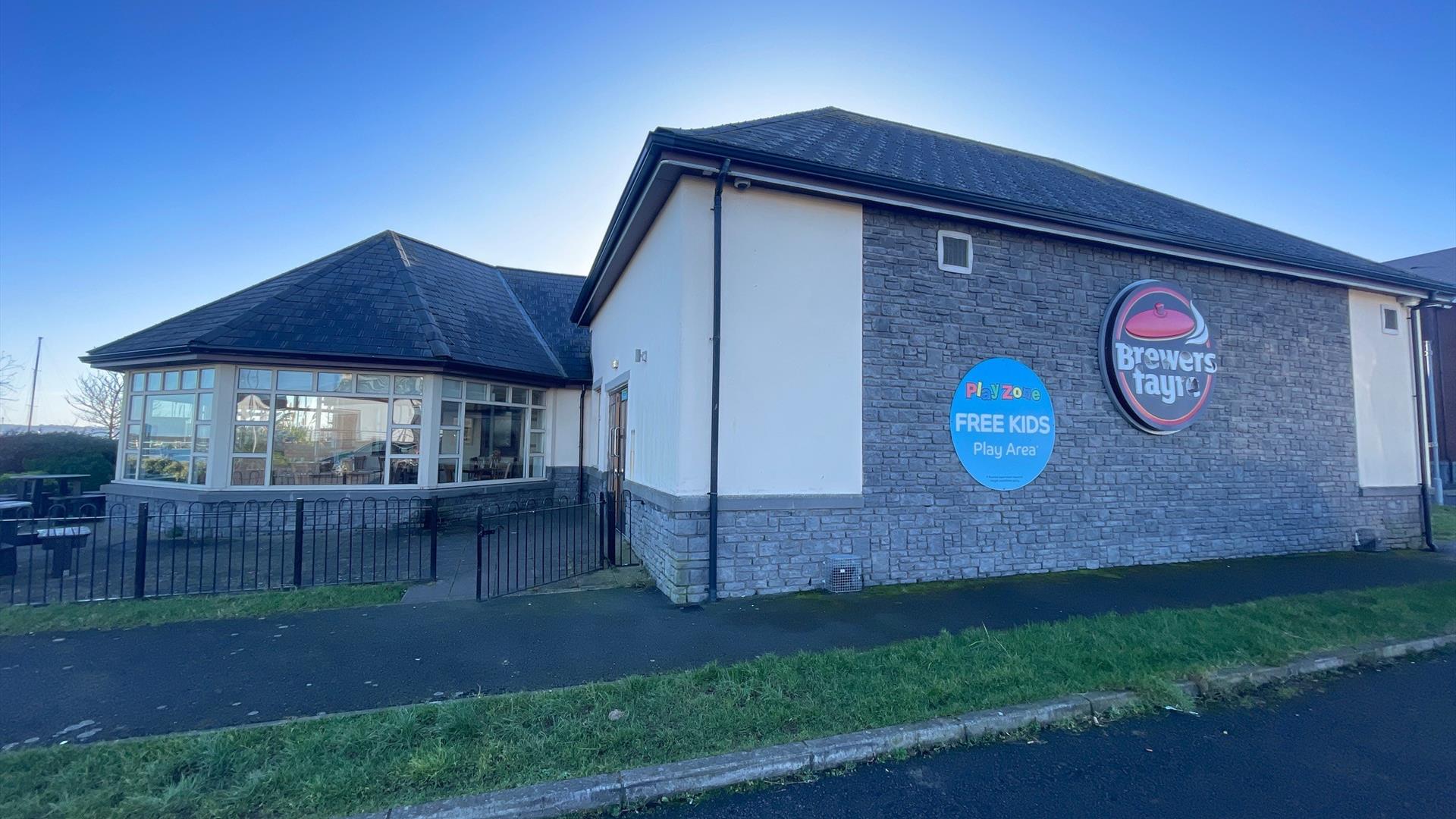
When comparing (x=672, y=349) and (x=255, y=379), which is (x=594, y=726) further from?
(x=255, y=379)

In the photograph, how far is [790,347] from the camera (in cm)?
750

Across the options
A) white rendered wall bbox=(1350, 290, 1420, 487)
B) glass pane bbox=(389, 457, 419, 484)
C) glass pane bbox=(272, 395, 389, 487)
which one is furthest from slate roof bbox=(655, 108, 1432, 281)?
glass pane bbox=(272, 395, 389, 487)

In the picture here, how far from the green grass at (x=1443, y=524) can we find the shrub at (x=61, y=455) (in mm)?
30896

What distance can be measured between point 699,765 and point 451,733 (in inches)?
64.1

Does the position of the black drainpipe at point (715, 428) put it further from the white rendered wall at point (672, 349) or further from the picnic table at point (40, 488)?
the picnic table at point (40, 488)

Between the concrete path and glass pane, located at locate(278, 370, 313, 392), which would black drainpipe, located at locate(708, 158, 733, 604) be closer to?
the concrete path

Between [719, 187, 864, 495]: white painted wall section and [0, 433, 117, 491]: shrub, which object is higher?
[719, 187, 864, 495]: white painted wall section

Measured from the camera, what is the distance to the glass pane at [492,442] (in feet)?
44.2

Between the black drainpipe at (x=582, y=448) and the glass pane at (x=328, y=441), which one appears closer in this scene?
the glass pane at (x=328, y=441)

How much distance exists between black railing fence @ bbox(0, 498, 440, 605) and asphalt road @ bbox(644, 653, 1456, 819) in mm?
5658

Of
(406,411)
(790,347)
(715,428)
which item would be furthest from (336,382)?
(790,347)

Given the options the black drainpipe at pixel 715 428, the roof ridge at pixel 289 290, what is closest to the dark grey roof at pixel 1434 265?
the black drainpipe at pixel 715 428

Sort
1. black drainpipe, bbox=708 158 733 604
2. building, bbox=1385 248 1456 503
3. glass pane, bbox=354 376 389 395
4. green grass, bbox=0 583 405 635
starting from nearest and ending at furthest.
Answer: green grass, bbox=0 583 405 635 → black drainpipe, bbox=708 158 733 604 → glass pane, bbox=354 376 389 395 → building, bbox=1385 248 1456 503

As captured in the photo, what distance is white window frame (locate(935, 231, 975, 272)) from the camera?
830 centimetres
